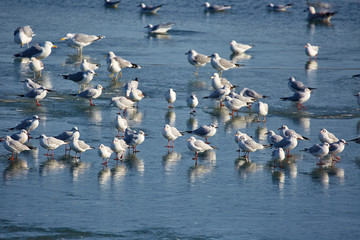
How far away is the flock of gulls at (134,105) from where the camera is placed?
1564 centimetres

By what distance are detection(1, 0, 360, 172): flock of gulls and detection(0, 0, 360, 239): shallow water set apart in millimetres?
273

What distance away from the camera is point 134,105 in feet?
68.3

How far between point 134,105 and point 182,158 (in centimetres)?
524

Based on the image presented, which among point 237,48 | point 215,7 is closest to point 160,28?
point 237,48

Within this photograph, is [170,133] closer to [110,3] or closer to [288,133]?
[288,133]

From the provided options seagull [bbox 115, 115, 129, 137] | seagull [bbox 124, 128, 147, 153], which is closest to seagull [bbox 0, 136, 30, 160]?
seagull [bbox 124, 128, 147, 153]

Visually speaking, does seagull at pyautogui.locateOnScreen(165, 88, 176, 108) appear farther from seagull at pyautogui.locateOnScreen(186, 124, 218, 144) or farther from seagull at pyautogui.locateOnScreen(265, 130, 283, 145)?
seagull at pyautogui.locateOnScreen(265, 130, 283, 145)

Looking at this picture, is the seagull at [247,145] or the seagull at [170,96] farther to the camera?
the seagull at [170,96]

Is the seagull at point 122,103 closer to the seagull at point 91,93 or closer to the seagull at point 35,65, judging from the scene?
the seagull at point 91,93

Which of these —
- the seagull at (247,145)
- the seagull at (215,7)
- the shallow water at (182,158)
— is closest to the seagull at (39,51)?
the shallow water at (182,158)

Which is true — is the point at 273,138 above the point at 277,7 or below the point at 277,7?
above

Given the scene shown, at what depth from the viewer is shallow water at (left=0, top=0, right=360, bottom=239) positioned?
12.2 m

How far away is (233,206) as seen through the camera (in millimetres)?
12930

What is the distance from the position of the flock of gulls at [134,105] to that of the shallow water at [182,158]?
0.89 ft
